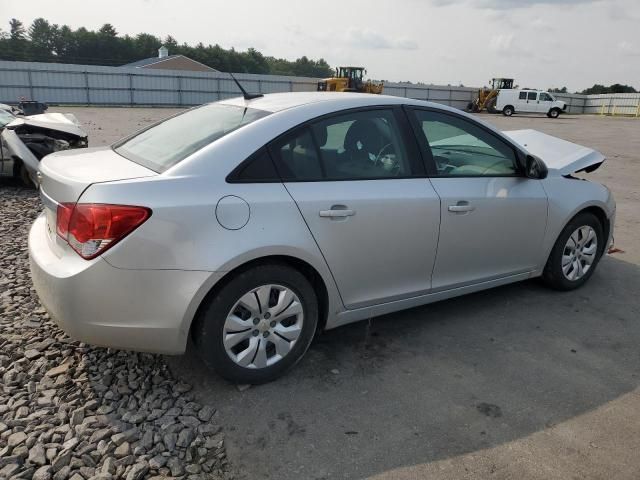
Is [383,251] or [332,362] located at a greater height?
[383,251]

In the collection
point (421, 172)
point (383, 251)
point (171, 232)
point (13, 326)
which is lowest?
point (13, 326)

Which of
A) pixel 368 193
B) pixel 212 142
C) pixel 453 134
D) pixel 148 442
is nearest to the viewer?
pixel 148 442

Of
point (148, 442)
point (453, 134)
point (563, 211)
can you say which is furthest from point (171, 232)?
point (563, 211)

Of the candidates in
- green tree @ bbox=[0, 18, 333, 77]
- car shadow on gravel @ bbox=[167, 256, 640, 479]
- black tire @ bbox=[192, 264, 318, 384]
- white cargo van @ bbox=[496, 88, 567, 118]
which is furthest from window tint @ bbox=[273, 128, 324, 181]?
green tree @ bbox=[0, 18, 333, 77]

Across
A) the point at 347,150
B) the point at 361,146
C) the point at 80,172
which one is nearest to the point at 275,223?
the point at 347,150

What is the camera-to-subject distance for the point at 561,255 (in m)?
4.40

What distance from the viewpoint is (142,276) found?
2.58m

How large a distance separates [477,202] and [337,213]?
3.80 ft

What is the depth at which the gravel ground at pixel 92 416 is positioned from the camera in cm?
237

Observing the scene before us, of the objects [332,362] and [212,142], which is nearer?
[212,142]

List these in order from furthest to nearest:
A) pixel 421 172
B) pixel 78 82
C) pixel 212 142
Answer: pixel 78 82 < pixel 421 172 < pixel 212 142

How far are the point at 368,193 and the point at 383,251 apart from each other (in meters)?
0.38

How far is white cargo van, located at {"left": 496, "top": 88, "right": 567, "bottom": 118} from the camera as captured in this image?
130 feet

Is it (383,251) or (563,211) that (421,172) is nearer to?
(383,251)
